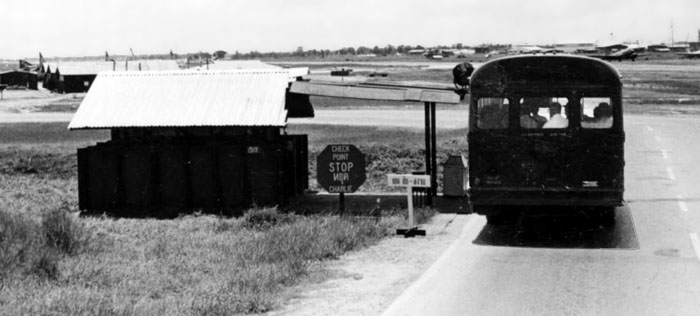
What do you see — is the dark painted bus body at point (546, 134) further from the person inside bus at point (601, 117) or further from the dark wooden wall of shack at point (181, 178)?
the dark wooden wall of shack at point (181, 178)

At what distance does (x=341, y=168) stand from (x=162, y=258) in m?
4.33

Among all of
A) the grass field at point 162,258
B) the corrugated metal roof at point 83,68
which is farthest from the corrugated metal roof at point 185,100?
the corrugated metal roof at point 83,68

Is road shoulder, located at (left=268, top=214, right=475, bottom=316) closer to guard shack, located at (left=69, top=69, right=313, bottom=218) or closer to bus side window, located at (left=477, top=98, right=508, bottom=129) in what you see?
bus side window, located at (left=477, top=98, right=508, bottom=129)

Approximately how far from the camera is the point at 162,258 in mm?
13711

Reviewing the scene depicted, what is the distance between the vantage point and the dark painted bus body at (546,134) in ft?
47.9

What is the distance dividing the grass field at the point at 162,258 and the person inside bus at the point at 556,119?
3.44 m

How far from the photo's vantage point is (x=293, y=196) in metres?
21.4

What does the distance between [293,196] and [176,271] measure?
885cm

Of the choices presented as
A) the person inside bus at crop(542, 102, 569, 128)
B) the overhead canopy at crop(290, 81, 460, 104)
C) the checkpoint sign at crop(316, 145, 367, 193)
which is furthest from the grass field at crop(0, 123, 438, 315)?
the person inside bus at crop(542, 102, 569, 128)

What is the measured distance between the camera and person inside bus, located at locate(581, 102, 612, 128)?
48.2 ft

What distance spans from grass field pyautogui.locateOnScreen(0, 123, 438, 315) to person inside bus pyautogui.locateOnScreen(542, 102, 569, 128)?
11.3 feet

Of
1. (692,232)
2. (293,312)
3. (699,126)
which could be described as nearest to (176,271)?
(293,312)

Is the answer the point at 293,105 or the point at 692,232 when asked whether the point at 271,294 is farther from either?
the point at 293,105

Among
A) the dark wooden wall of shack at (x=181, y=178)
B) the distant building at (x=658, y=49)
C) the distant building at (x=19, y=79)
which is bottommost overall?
the dark wooden wall of shack at (x=181, y=178)
